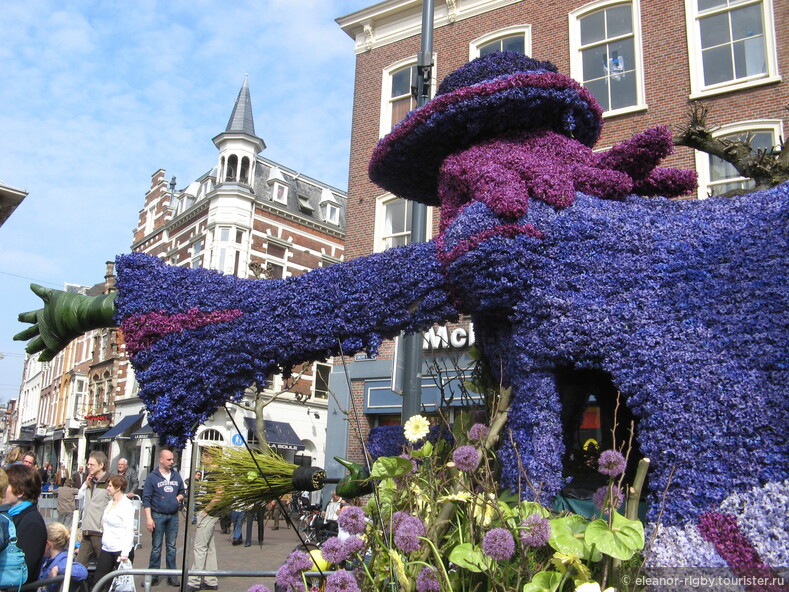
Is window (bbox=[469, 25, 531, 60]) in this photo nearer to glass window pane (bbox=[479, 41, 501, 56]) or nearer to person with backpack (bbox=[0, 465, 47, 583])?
glass window pane (bbox=[479, 41, 501, 56])

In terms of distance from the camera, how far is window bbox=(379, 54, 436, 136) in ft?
48.6

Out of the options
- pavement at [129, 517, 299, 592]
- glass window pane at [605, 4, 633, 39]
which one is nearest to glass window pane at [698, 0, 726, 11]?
glass window pane at [605, 4, 633, 39]

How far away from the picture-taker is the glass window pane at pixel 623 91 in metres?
12.1

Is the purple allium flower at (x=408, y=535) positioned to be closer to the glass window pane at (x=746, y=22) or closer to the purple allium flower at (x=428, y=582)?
the purple allium flower at (x=428, y=582)

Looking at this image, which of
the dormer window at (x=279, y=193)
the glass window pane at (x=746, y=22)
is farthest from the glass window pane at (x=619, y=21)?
the dormer window at (x=279, y=193)

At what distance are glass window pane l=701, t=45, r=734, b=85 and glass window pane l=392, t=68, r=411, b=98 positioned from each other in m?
6.11

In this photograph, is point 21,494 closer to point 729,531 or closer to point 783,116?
point 729,531

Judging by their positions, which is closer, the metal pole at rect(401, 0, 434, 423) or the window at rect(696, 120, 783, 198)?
the metal pole at rect(401, 0, 434, 423)

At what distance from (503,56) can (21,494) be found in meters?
4.09

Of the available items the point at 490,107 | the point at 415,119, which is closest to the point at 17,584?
the point at 415,119

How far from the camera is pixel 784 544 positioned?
88.0 inches

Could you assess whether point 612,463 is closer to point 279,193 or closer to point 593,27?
point 593,27

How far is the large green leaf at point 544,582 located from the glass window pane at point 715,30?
460 inches

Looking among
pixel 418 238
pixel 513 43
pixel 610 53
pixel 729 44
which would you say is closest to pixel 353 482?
pixel 418 238
